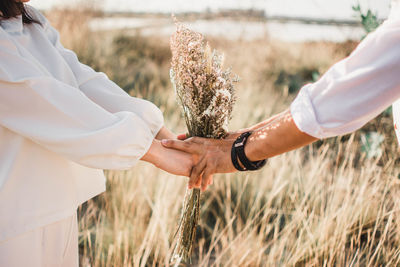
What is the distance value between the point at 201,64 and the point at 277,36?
335 inches

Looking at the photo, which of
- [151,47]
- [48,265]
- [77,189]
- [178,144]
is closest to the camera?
[48,265]

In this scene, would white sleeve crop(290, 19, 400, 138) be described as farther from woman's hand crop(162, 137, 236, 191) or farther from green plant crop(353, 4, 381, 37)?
green plant crop(353, 4, 381, 37)

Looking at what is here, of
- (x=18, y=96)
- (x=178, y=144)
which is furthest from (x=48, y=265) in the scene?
(x=178, y=144)

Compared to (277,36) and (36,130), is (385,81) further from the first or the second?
(277,36)

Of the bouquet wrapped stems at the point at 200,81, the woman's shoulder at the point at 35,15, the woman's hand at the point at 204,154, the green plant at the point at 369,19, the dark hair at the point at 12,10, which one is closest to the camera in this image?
the dark hair at the point at 12,10

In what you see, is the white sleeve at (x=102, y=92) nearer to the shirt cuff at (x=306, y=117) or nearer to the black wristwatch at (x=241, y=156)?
the black wristwatch at (x=241, y=156)

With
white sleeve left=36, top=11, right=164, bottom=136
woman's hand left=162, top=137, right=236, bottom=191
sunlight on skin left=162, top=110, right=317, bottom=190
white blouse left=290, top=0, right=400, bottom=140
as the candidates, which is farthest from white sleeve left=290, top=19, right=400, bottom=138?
white sleeve left=36, top=11, right=164, bottom=136

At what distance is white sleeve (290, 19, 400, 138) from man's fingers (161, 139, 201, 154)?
2.03 feet

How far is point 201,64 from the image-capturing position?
162 cm

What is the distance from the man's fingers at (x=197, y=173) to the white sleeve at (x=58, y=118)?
0.48m

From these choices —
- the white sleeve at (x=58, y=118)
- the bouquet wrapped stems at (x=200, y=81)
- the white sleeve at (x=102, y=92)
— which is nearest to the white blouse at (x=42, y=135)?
the white sleeve at (x=58, y=118)

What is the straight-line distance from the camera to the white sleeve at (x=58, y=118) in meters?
1.22

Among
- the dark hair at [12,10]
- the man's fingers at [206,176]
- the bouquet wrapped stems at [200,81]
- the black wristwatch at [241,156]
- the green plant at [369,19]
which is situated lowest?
the man's fingers at [206,176]

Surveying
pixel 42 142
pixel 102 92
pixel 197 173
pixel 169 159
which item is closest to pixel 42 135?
pixel 42 142
